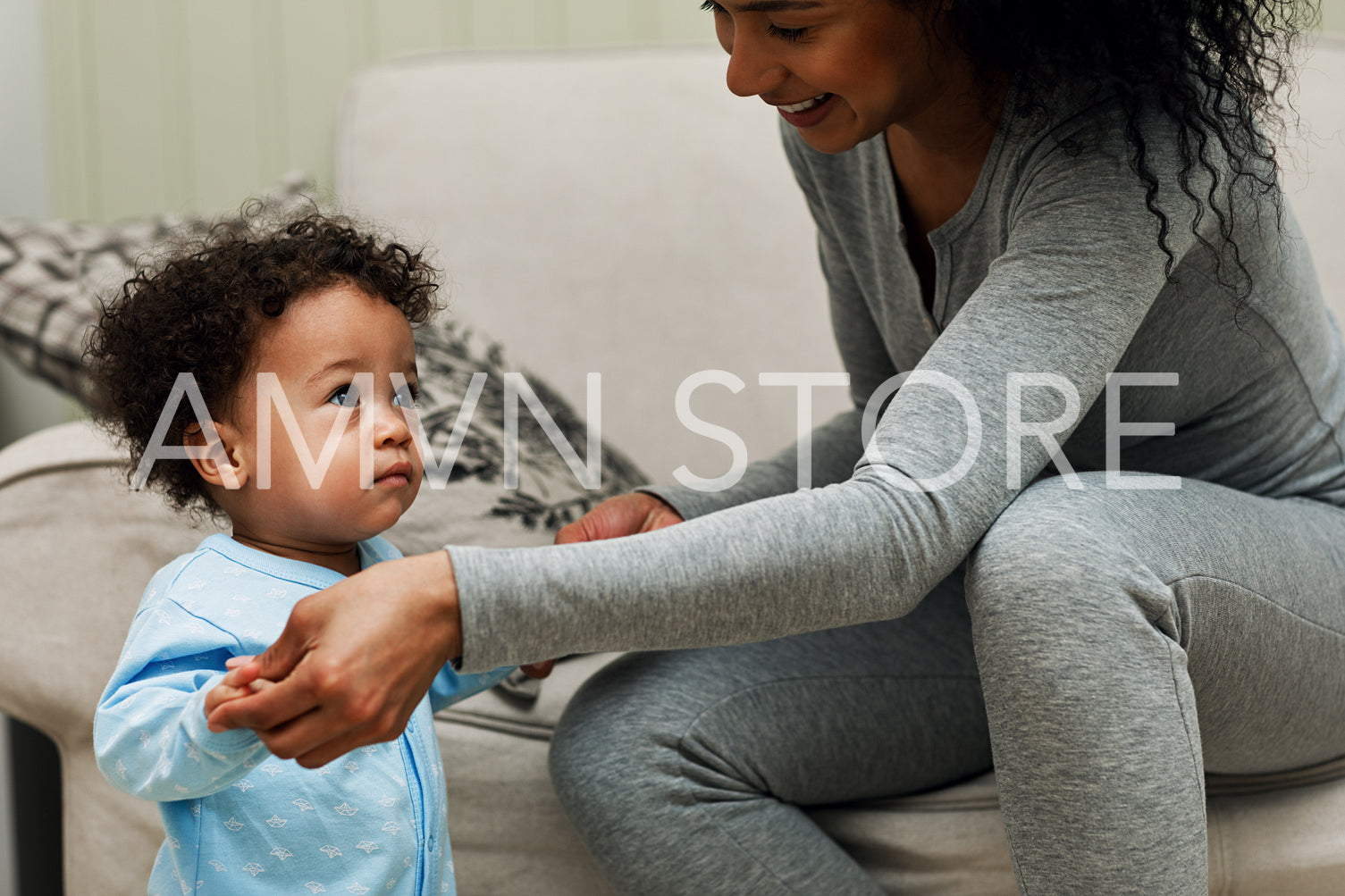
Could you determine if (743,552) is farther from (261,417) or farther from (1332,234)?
(1332,234)

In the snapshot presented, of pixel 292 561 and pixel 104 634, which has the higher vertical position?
pixel 292 561

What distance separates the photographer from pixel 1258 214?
826 millimetres

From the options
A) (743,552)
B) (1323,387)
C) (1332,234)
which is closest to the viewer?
(743,552)

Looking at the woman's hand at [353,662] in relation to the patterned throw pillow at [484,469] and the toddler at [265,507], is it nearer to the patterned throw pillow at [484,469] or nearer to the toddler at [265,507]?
the toddler at [265,507]

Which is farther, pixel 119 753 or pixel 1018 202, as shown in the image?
pixel 1018 202

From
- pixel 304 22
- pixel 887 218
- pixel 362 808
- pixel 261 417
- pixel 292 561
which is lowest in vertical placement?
pixel 362 808

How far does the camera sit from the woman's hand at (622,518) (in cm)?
94

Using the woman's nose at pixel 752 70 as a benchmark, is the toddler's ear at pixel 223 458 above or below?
below

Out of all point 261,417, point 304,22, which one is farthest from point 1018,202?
point 304,22

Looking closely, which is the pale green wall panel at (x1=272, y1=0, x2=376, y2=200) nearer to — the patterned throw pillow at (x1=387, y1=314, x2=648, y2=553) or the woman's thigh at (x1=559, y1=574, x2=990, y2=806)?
the patterned throw pillow at (x1=387, y1=314, x2=648, y2=553)

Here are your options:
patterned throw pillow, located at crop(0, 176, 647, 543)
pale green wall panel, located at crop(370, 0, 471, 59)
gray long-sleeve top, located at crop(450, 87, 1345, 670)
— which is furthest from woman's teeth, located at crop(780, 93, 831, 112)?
pale green wall panel, located at crop(370, 0, 471, 59)

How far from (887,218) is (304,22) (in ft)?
4.11

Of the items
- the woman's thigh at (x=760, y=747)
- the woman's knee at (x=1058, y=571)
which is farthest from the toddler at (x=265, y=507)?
the woman's knee at (x=1058, y=571)

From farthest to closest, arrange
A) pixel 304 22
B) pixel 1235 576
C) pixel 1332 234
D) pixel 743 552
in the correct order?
pixel 304 22
pixel 1332 234
pixel 1235 576
pixel 743 552
